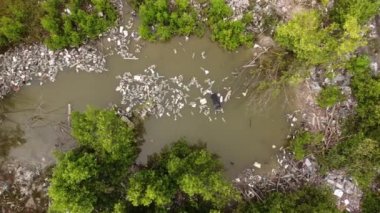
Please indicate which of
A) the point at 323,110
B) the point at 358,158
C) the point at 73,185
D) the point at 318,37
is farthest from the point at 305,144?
the point at 73,185

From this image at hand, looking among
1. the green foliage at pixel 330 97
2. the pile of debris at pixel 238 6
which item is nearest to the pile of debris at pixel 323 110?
the green foliage at pixel 330 97

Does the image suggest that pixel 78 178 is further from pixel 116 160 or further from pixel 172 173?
pixel 172 173

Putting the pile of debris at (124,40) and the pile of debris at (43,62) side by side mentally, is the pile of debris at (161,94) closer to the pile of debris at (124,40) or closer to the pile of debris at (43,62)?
the pile of debris at (124,40)

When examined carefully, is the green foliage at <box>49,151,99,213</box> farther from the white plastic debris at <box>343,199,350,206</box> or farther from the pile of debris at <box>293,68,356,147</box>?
the white plastic debris at <box>343,199,350,206</box>

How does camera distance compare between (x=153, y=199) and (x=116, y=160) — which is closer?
(x=153, y=199)

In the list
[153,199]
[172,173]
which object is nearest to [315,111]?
[172,173]

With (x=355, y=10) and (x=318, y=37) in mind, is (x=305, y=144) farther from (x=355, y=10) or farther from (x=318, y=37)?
(x=355, y=10)

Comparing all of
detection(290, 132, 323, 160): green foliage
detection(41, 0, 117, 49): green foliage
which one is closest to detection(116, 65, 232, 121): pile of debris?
detection(41, 0, 117, 49): green foliage

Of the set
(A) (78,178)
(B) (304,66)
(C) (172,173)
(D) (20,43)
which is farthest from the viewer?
(D) (20,43)
